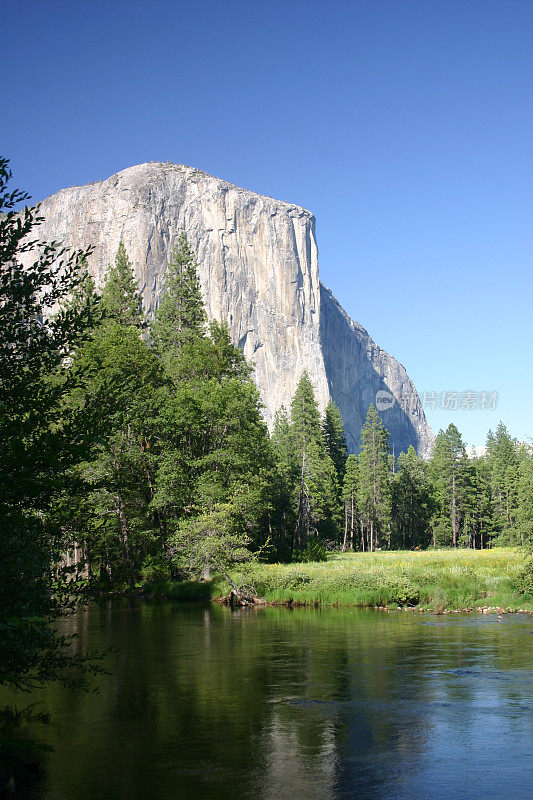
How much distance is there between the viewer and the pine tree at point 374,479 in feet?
275

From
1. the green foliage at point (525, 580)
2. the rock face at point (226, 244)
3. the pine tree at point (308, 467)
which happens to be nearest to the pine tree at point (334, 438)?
the pine tree at point (308, 467)

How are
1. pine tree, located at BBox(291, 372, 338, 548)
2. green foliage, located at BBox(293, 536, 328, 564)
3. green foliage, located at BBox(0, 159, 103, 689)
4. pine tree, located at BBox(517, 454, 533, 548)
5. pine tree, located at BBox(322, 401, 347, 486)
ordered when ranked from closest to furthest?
green foliage, located at BBox(0, 159, 103, 689), pine tree, located at BBox(517, 454, 533, 548), green foliage, located at BBox(293, 536, 328, 564), pine tree, located at BBox(291, 372, 338, 548), pine tree, located at BBox(322, 401, 347, 486)

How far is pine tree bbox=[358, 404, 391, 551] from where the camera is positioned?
8369 cm

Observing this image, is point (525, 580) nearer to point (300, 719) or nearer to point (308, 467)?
A: point (300, 719)

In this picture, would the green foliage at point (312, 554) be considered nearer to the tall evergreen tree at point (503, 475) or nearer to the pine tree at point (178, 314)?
the pine tree at point (178, 314)

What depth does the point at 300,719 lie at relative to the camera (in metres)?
13.2

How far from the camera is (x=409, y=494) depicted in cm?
9638

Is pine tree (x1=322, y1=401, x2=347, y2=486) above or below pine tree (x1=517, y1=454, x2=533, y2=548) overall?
above

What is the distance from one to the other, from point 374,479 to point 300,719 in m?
72.3

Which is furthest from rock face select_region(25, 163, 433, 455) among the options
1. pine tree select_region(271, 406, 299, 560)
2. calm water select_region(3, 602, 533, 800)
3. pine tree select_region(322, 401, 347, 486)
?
calm water select_region(3, 602, 533, 800)

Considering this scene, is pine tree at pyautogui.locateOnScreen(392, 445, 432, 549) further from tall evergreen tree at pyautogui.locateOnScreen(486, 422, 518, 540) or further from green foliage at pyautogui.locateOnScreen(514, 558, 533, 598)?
green foliage at pyautogui.locateOnScreen(514, 558, 533, 598)

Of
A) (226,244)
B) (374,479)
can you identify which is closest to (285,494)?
(374,479)

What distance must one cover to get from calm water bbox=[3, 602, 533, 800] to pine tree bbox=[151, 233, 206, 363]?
3444 centimetres

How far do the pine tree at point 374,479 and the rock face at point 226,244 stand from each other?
9198 cm
